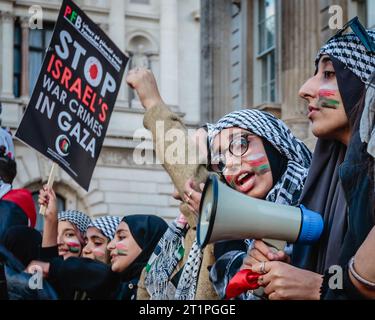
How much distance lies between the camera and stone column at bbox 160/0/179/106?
33938 mm

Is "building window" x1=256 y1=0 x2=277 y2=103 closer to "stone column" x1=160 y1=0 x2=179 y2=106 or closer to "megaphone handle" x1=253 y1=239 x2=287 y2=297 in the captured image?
"megaphone handle" x1=253 y1=239 x2=287 y2=297

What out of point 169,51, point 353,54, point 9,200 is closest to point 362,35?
point 353,54

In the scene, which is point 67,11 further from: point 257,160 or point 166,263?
point 257,160

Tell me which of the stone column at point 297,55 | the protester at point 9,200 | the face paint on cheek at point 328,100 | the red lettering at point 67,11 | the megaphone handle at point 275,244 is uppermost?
the stone column at point 297,55

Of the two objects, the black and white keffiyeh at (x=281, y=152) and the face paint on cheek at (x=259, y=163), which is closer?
the black and white keffiyeh at (x=281, y=152)

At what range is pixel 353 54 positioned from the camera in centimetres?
364

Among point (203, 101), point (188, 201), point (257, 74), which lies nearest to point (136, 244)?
point (188, 201)

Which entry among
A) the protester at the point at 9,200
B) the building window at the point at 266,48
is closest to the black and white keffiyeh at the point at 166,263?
the protester at the point at 9,200

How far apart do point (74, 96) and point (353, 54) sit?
434cm

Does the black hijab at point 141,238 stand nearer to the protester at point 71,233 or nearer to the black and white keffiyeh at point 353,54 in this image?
the protester at point 71,233

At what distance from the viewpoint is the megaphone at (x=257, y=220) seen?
343 centimetres

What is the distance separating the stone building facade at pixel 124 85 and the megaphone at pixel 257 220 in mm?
26176

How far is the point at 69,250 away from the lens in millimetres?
8344

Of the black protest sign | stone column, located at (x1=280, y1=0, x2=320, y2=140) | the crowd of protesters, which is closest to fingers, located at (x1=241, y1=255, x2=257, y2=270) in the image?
the crowd of protesters
